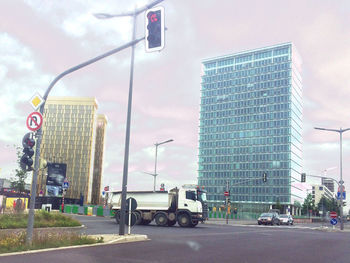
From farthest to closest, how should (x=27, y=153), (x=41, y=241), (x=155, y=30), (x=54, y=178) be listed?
(x=54, y=178) < (x=41, y=241) < (x=27, y=153) < (x=155, y=30)

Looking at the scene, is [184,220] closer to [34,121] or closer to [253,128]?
[34,121]

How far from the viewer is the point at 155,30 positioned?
34.4 ft

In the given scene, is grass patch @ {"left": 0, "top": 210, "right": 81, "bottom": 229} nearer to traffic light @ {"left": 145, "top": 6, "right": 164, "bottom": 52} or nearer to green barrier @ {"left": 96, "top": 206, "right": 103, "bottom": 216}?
traffic light @ {"left": 145, "top": 6, "right": 164, "bottom": 52}

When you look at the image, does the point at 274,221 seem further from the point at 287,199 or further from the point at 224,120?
the point at 224,120

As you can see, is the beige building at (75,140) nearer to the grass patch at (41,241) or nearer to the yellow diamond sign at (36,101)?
the grass patch at (41,241)

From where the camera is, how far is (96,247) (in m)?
12.6

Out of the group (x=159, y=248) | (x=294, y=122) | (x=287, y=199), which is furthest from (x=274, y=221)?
(x=294, y=122)

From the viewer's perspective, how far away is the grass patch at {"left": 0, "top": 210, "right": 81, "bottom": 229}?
1997 cm

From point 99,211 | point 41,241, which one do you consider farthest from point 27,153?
point 99,211

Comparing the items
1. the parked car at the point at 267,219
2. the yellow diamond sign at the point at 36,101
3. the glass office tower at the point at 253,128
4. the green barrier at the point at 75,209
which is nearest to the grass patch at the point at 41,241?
the yellow diamond sign at the point at 36,101

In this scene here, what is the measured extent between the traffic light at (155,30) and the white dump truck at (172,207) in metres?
20.4

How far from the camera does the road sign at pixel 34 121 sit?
12195mm

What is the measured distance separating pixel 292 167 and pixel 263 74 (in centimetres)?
3397

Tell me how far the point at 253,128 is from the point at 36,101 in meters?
132
